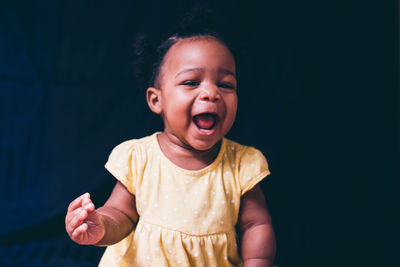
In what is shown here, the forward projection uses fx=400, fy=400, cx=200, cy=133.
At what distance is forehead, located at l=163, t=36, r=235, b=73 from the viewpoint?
1049mm

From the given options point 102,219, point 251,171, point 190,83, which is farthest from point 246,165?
point 102,219

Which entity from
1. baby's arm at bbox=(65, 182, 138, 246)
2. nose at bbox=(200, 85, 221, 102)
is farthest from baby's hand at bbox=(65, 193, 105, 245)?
nose at bbox=(200, 85, 221, 102)

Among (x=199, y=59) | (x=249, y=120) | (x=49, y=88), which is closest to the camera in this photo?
(x=199, y=59)

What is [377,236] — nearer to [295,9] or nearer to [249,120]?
[249,120]

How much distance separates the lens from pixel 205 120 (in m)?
1.06

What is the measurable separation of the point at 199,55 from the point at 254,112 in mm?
559

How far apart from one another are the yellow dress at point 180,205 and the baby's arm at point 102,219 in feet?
0.13

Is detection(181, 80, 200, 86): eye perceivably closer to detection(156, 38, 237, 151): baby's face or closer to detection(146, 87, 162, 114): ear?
detection(156, 38, 237, 151): baby's face

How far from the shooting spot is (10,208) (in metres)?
1.48

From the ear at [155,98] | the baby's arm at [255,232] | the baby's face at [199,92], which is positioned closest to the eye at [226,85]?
the baby's face at [199,92]

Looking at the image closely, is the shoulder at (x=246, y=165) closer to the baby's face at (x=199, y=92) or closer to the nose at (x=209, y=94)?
the baby's face at (x=199, y=92)

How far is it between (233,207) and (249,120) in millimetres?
518

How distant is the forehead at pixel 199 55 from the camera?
3.44 feet

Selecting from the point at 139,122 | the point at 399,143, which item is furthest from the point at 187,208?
the point at 399,143
